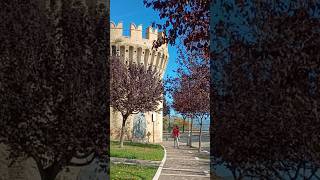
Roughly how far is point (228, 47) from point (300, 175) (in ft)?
4.43

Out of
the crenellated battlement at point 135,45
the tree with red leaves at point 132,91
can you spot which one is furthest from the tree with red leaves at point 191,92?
the crenellated battlement at point 135,45

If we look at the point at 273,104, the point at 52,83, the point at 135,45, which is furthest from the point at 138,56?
the point at 273,104

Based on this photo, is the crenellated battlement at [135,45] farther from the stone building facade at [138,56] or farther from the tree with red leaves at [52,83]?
the tree with red leaves at [52,83]

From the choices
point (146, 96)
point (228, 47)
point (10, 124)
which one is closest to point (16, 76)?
point (10, 124)

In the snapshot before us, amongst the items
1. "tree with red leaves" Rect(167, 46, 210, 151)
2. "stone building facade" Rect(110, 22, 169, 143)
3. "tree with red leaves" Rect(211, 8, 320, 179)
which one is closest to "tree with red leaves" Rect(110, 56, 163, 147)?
"tree with red leaves" Rect(167, 46, 210, 151)

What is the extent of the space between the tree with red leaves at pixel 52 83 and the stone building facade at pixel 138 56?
28.0 m

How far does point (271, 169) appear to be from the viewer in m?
4.15

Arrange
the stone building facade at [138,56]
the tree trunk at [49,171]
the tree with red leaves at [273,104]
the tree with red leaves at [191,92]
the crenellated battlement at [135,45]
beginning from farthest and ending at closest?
the crenellated battlement at [135,45] → the stone building facade at [138,56] → the tree with red leaves at [191,92] → the tree trunk at [49,171] → the tree with red leaves at [273,104]

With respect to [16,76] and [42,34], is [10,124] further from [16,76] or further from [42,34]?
[42,34]

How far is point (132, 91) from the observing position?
79.0 feet

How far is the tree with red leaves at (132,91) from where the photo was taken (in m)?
23.9

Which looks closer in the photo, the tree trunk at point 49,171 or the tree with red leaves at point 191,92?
the tree trunk at point 49,171

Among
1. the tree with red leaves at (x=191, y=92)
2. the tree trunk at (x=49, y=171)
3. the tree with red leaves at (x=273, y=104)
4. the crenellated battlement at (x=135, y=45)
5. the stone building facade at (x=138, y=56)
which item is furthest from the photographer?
the crenellated battlement at (x=135, y=45)

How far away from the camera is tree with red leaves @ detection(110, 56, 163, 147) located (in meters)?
23.9
